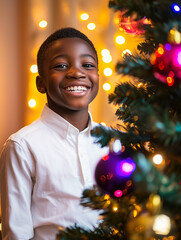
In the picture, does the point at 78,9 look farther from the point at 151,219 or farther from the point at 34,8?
the point at 151,219

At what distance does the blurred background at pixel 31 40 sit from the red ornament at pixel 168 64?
41.8 inches

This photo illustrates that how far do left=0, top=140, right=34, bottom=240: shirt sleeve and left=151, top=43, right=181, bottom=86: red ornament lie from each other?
0.54m

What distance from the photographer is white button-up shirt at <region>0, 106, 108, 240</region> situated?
88cm

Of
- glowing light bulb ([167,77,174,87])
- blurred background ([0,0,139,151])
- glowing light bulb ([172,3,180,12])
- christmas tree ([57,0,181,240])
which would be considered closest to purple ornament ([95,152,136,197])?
christmas tree ([57,0,181,240])

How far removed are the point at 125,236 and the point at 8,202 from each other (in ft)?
1.56

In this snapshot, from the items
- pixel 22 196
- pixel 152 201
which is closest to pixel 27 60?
pixel 22 196

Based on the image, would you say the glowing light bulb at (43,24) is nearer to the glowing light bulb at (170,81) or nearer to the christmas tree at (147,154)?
the christmas tree at (147,154)

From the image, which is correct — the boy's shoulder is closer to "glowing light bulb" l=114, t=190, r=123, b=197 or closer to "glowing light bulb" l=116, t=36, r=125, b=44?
"glowing light bulb" l=114, t=190, r=123, b=197

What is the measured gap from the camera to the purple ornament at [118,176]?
0.60m

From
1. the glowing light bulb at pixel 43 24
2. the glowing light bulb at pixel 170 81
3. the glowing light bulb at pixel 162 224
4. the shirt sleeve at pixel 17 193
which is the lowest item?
the shirt sleeve at pixel 17 193

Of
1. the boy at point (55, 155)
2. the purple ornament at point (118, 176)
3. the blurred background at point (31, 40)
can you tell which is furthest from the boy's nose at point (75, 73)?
the blurred background at point (31, 40)

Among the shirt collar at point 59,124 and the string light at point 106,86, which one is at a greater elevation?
Result: the string light at point 106,86

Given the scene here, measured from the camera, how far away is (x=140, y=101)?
50 cm

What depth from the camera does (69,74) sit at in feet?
3.05
